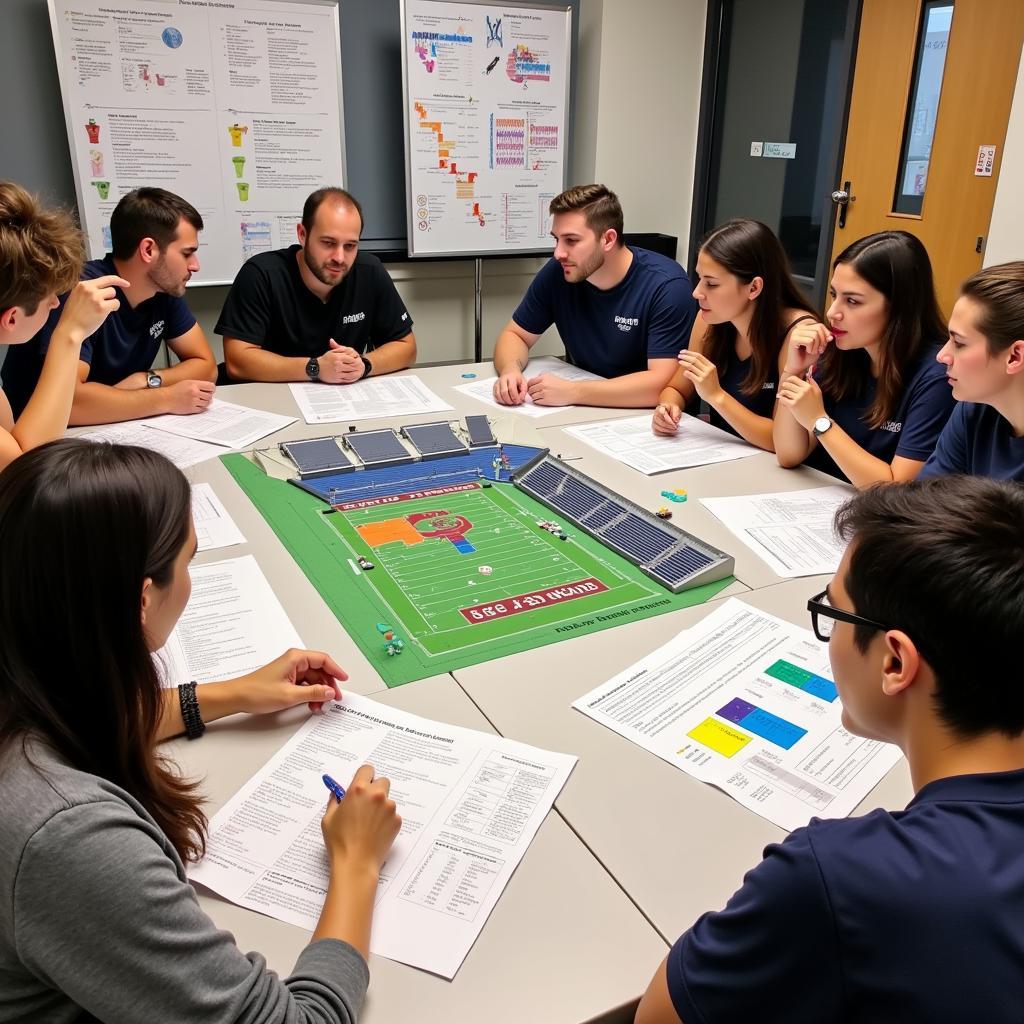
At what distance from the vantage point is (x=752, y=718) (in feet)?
3.80

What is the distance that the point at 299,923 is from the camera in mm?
871

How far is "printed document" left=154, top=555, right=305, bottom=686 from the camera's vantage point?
1.27 m

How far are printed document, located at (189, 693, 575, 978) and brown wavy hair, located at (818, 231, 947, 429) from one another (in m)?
1.35

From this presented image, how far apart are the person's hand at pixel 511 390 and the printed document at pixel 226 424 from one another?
24.0 inches

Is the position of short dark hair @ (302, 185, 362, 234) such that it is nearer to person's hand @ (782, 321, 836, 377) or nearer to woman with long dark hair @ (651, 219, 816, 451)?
woman with long dark hair @ (651, 219, 816, 451)

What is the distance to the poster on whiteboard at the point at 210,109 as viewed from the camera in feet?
11.6

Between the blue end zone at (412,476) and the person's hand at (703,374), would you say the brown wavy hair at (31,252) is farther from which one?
the person's hand at (703,374)

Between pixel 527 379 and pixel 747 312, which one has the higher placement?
pixel 747 312

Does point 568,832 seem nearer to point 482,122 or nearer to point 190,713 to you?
point 190,713

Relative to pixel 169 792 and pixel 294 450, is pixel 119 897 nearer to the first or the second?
pixel 169 792

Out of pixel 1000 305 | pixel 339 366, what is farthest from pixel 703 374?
pixel 339 366

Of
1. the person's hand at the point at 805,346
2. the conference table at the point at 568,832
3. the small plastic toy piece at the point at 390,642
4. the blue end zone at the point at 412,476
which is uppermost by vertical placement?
the person's hand at the point at 805,346

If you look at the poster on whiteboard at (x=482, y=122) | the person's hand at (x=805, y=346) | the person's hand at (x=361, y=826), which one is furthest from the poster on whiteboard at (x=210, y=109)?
the person's hand at (x=361, y=826)

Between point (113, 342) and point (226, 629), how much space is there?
1.54m
